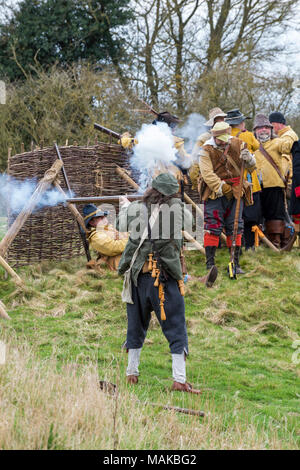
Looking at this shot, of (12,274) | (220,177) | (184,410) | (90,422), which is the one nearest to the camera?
(90,422)

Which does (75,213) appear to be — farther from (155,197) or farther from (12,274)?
(155,197)

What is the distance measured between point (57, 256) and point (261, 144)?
3.97 m

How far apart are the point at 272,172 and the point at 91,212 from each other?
321 cm

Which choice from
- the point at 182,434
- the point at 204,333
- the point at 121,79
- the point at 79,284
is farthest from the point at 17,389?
the point at 121,79

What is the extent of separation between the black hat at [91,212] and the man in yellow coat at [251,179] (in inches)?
92.6

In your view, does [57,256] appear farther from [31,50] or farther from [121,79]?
[31,50]

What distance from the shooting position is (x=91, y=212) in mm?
8836

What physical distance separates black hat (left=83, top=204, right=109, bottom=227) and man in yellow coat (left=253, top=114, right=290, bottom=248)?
2868 millimetres

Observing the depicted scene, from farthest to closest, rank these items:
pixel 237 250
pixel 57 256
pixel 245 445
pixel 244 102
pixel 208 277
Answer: pixel 244 102, pixel 57 256, pixel 237 250, pixel 208 277, pixel 245 445

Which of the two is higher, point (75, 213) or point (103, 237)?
point (75, 213)

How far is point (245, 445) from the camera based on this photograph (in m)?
3.25

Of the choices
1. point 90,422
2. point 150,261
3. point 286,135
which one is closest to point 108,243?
point 286,135

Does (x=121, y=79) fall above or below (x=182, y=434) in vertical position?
above

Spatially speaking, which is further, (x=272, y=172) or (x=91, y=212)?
(x=272, y=172)
